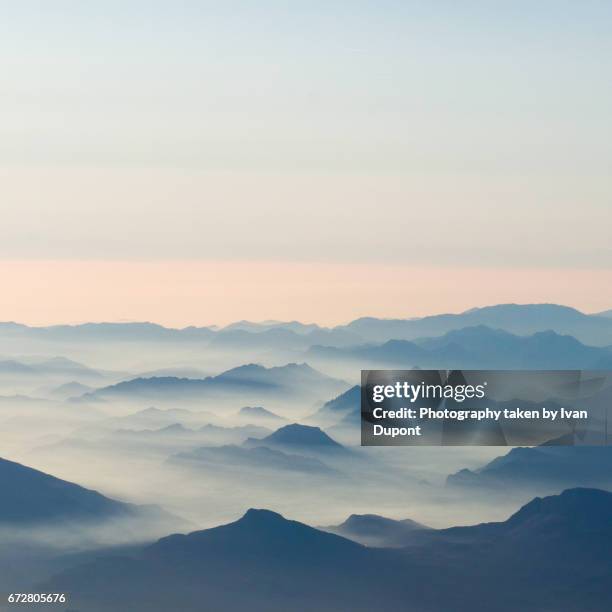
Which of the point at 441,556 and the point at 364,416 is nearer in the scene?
the point at 364,416

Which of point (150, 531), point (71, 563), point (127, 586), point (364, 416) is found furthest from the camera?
point (150, 531)

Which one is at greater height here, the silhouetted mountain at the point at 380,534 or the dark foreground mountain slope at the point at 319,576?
the silhouetted mountain at the point at 380,534

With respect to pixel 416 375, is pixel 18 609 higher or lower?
lower

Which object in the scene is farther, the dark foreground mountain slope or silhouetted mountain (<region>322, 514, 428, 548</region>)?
silhouetted mountain (<region>322, 514, 428, 548</region>)

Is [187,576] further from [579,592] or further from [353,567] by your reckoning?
[579,592]

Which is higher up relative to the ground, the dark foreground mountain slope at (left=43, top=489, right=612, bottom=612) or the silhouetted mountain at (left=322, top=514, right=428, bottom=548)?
the silhouetted mountain at (left=322, top=514, right=428, bottom=548)

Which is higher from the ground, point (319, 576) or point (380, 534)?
point (380, 534)

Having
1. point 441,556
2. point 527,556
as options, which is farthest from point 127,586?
point 527,556

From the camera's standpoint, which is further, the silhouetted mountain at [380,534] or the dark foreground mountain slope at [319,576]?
the silhouetted mountain at [380,534]
